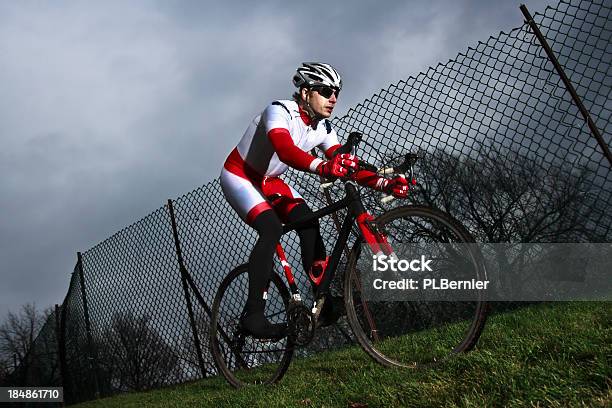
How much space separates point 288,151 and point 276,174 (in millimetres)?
721

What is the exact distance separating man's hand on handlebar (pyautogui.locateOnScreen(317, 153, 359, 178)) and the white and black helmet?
743 millimetres

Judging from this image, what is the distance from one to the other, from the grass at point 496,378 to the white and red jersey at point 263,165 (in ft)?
4.03

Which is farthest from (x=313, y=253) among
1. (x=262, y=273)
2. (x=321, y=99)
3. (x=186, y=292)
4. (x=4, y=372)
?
(x=4, y=372)

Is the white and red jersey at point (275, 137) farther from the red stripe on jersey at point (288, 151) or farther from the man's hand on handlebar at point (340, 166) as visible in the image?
the man's hand on handlebar at point (340, 166)

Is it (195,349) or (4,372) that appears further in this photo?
(4,372)

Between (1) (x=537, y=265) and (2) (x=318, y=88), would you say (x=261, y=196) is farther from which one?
(1) (x=537, y=265)

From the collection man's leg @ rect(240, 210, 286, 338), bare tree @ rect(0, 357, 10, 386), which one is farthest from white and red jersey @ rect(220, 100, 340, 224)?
bare tree @ rect(0, 357, 10, 386)

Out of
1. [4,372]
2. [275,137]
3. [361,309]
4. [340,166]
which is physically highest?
[4,372]

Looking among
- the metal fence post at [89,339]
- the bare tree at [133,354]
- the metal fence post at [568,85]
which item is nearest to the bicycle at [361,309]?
the metal fence post at [568,85]

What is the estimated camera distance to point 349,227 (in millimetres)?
3934

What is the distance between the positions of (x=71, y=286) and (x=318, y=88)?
906 cm

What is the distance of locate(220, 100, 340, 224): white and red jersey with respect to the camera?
430cm

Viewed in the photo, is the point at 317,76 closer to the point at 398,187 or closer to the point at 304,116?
the point at 304,116

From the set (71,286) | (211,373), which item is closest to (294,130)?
(211,373)
